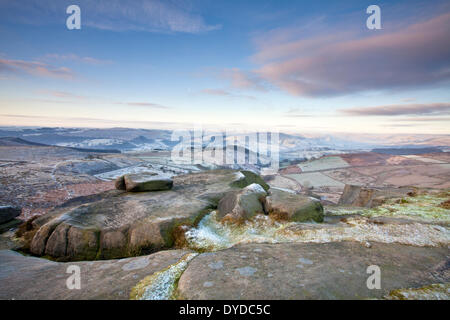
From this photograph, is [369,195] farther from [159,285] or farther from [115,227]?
[115,227]

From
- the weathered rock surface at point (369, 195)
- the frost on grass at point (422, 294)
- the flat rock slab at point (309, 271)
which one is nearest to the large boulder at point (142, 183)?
the flat rock slab at point (309, 271)

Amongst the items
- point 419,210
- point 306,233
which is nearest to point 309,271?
point 306,233

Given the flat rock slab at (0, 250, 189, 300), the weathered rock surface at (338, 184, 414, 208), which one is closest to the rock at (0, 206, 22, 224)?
the flat rock slab at (0, 250, 189, 300)

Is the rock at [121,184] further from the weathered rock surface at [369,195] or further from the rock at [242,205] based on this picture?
the weathered rock surface at [369,195]

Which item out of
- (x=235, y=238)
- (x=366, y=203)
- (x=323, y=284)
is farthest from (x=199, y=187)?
(x=366, y=203)

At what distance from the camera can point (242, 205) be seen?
437 inches

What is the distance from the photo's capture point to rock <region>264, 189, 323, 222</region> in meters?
10.6

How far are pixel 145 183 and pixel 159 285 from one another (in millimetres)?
10767

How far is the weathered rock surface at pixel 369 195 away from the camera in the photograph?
1695cm

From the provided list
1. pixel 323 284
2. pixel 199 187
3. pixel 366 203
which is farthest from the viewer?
pixel 366 203

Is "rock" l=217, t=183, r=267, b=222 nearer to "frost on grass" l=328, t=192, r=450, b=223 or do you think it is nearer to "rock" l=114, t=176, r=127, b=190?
"frost on grass" l=328, t=192, r=450, b=223

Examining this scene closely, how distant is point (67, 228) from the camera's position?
32.2 feet

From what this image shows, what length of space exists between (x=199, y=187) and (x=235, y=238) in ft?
25.5
